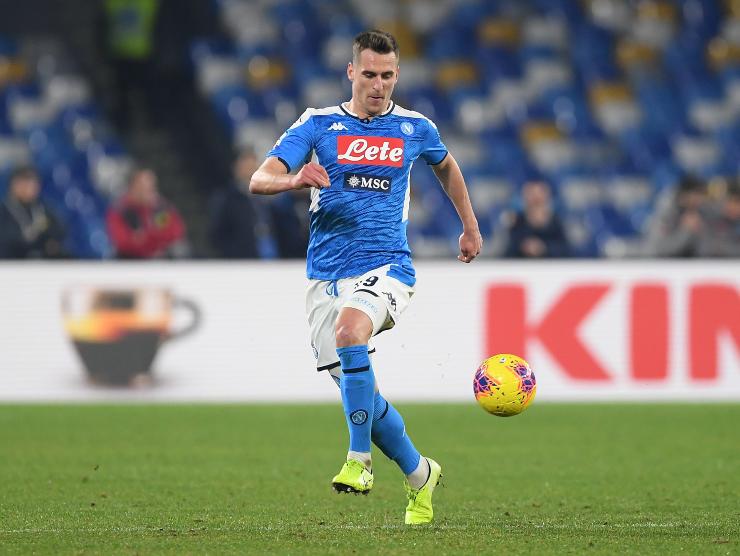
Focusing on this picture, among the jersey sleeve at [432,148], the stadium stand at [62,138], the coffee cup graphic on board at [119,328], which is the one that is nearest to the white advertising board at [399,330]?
the coffee cup graphic on board at [119,328]

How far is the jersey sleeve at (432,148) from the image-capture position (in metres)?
6.51

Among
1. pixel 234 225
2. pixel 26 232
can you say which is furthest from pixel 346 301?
pixel 26 232

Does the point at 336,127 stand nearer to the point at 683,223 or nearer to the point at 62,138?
the point at 683,223

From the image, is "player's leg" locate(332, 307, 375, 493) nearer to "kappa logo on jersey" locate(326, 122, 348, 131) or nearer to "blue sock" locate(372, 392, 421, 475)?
"blue sock" locate(372, 392, 421, 475)

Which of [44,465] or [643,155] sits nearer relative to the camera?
[44,465]

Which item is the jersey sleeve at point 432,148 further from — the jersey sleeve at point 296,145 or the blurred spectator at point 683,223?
the blurred spectator at point 683,223

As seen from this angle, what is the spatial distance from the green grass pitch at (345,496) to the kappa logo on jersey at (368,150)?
1573 millimetres

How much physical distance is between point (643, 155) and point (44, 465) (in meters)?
11.4

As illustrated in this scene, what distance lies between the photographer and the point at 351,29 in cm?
1923

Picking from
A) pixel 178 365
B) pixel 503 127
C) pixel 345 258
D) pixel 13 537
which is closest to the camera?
pixel 13 537

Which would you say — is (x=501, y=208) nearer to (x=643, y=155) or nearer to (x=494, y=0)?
(x=643, y=155)

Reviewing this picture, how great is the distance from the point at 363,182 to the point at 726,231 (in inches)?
310

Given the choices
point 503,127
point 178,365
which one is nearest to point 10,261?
point 178,365

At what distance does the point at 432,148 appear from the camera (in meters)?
6.54
